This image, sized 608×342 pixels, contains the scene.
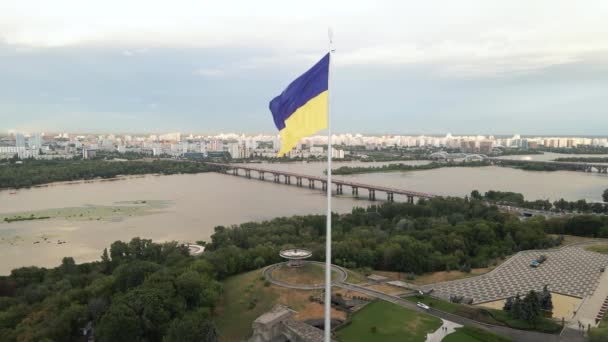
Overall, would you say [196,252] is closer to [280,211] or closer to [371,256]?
[371,256]

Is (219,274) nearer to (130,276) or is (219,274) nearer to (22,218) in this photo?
(130,276)

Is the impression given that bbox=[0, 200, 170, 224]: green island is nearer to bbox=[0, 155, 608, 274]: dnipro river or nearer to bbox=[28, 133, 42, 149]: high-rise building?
bbox=[0, 155, 608, 274]: dnipro river

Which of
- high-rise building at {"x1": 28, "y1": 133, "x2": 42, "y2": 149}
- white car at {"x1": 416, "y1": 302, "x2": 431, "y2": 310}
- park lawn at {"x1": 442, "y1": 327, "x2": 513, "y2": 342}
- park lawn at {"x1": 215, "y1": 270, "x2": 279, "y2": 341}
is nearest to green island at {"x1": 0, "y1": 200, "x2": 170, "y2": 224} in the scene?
park lawn at {"x1": 215, "y1": 270, "x2": 279, "y2": 341}

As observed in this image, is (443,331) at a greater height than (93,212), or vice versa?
(443,331)

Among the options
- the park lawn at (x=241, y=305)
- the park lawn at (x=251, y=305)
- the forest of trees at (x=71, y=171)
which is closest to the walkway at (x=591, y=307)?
the park lawn at (x=251, y=305)

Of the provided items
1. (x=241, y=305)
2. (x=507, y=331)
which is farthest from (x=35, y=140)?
(x=507, y=331)
